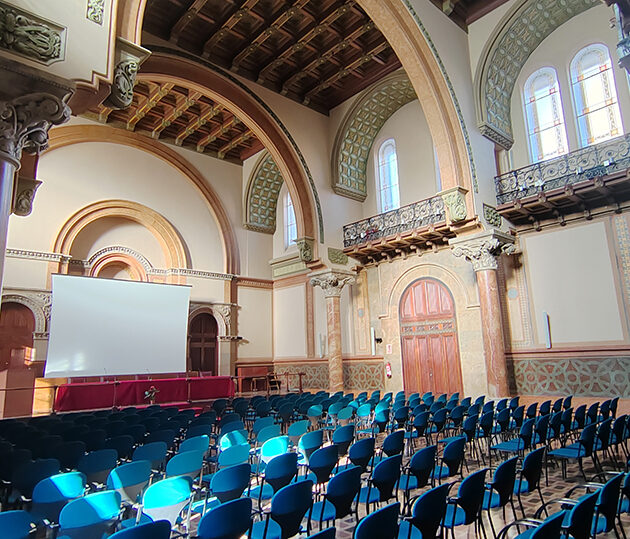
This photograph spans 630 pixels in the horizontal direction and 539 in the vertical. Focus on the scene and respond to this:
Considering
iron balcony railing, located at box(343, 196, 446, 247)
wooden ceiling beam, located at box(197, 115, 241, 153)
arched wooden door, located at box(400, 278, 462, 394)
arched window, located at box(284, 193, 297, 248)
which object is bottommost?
arched wooden door, located at box(400, 278, 462, 394)

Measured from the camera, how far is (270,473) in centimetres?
425

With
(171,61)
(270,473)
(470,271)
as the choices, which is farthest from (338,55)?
(270,473)

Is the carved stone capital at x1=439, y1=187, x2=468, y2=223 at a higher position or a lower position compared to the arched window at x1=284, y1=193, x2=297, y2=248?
lower

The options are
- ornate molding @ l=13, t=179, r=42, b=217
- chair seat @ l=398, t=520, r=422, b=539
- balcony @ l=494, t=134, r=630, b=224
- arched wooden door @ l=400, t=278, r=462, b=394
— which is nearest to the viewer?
chair seat @ l=398, t=520, r=422, b=539

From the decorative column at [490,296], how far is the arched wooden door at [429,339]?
7.94ft

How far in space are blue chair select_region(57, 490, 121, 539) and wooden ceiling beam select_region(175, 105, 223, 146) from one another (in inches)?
551

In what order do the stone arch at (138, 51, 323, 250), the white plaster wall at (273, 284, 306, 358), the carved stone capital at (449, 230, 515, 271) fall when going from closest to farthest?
the carved stone capital at (449, 230, 515, 271)
the stone arch at (138, 51, 323, 250)
the white plaster wall at (273, 284, 306, 358)

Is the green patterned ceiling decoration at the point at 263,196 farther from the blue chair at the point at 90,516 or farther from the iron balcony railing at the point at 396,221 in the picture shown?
the blue chair at the point at 90,516

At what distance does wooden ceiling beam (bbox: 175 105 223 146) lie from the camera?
→ 51.9 ft

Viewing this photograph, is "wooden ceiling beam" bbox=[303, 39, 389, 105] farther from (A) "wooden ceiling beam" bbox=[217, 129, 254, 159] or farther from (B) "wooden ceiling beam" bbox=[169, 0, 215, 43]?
(B) "wooden ceiling beam" bbox=[169, 0, 215, 43]

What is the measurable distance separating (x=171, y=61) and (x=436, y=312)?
10.7m

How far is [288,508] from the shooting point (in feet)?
10.9

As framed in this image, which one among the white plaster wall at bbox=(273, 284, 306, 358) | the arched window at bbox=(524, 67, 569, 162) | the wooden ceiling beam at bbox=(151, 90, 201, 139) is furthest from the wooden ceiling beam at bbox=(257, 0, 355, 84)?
the white plaster wall at bbox=(273, 284, 306, 358)

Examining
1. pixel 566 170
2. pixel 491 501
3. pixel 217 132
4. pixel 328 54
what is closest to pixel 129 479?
pixel 491 501
